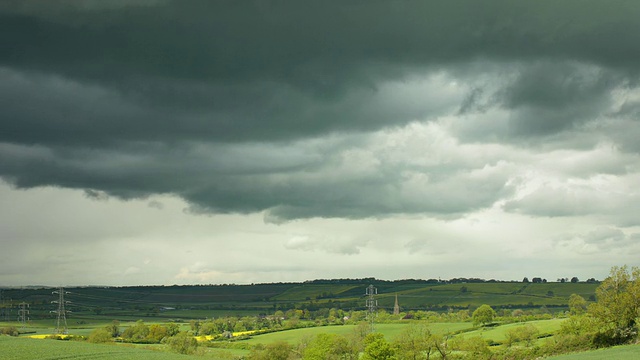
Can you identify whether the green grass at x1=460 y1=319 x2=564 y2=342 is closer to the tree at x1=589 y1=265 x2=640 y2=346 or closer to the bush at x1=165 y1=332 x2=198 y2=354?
the tree at x1=589 y1=265 x2=640 y2=346

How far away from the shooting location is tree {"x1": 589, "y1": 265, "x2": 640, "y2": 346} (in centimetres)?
10280

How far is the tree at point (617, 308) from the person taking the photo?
103 m

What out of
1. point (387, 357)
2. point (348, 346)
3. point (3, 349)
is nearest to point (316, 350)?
point (348, 346)

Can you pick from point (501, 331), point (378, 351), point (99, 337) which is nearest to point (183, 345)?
point (99, 337)

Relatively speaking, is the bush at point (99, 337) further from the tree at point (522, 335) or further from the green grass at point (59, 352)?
the tree at point (522, 335)

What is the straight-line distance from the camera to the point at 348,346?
145m

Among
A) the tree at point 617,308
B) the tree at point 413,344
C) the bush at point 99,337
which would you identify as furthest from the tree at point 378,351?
the bush at point 99,337

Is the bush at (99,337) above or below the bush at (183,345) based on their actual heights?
above

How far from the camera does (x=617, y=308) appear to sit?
10388cm

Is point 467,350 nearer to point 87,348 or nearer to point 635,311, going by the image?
point 635,311

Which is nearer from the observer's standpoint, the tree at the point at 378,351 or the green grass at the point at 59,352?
the green grass at the point at 59,352

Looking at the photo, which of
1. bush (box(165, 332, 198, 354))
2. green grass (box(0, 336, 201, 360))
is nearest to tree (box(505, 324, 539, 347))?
bush (box(165, 332, 198, 354))

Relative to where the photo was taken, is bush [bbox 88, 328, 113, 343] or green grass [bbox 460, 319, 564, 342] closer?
bush [bbox 88, 328, 113, 343]

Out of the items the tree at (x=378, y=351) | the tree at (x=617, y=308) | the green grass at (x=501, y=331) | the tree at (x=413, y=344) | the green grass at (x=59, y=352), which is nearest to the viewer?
the green grass at (x=59, y=352)
